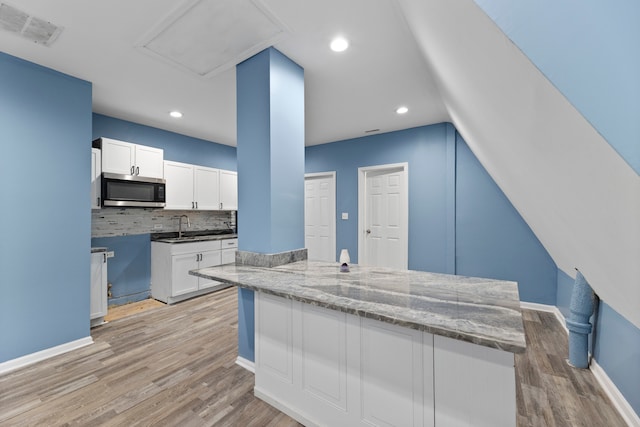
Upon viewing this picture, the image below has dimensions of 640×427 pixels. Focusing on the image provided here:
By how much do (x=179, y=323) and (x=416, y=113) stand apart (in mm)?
4189

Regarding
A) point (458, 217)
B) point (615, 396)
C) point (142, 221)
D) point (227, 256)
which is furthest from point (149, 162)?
point (615, 396)

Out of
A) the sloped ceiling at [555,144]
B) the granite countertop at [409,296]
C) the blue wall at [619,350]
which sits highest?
the sloped ceiling at [555,144]

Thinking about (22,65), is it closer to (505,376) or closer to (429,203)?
(505,376)

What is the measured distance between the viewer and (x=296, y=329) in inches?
67.5

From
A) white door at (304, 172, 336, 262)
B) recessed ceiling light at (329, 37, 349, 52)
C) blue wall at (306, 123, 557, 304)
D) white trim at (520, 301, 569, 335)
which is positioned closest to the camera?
recessed ceiling light at (329, 37, 349, 52)

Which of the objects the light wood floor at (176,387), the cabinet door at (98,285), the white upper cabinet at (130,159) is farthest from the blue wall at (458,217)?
the cabinet door at (98,285)

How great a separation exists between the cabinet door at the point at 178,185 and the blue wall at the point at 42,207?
4.51ft

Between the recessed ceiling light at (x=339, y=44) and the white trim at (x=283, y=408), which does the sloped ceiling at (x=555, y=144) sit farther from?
the white trim at (x=283, y=408)

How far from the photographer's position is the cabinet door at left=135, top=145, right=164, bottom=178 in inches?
147

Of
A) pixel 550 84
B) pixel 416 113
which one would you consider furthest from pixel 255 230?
pixel 416 113

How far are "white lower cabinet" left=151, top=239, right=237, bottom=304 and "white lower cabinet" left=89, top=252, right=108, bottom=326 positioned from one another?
0.86 m

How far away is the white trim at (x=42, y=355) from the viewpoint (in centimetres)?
227

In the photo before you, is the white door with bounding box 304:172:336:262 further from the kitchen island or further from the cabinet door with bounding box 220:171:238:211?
the kitchen island

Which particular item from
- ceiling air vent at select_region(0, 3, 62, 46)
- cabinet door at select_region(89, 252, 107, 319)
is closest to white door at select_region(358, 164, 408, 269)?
cabinet door at select_region(89, 252, 107, 319)
